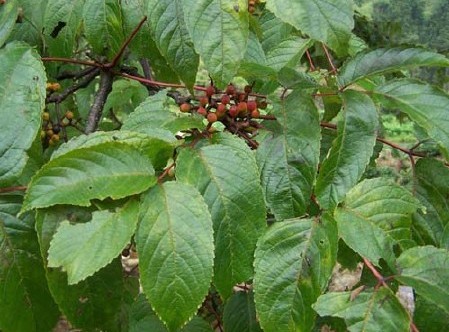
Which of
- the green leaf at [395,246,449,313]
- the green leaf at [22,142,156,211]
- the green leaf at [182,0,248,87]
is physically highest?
the green leaf at [182,0,248,87]

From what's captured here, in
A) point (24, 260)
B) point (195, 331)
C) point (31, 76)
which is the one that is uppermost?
point (31, 76)

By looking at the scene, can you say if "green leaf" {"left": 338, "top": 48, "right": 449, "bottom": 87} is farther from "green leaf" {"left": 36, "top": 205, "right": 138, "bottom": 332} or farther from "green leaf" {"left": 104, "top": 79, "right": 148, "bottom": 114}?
"green leaf" {"left": 104, "top": 79, "right": 148, "bottom": 114}

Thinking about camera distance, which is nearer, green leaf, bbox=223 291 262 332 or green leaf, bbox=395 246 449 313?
green leaf, bbox=395 246 449 313

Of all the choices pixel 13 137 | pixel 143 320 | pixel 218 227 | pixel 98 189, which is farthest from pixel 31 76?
pixel 143 320

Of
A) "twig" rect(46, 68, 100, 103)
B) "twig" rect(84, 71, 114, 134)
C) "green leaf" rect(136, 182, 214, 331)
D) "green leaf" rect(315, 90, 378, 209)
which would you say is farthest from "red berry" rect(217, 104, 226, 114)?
"twig" rect(46, 68, 100, 103)

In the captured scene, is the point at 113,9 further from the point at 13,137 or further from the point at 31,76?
the point at 13,137

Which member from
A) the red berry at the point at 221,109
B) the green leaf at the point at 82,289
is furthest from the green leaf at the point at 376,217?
the green leaf at the point at 82,289
